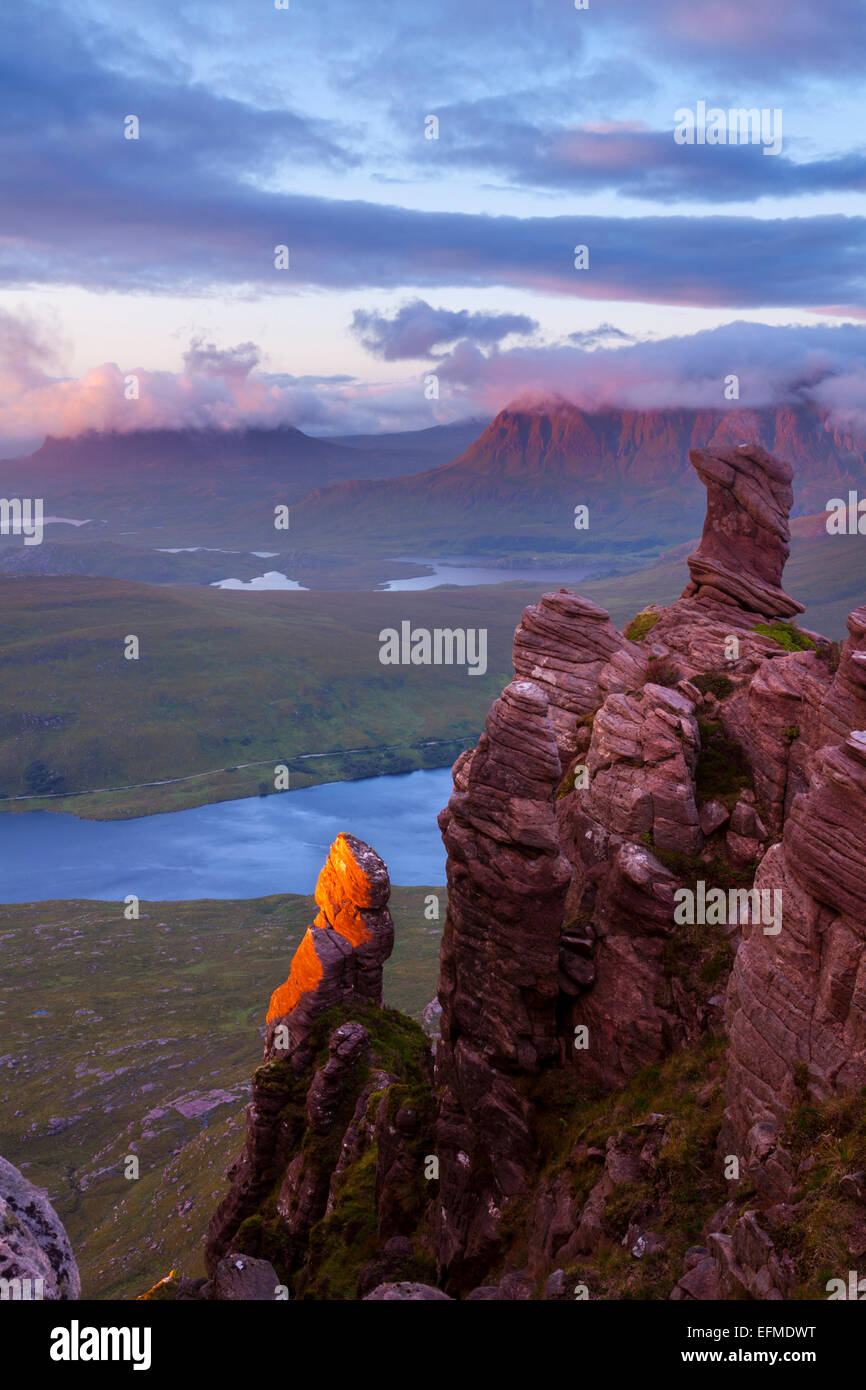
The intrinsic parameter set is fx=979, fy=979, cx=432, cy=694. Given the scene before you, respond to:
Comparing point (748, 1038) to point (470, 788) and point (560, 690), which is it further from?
point (560, 690)

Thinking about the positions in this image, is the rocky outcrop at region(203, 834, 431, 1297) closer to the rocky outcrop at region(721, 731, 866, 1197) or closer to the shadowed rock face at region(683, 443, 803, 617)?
the rocky outcrop at region(721, 731, 866, 1197)

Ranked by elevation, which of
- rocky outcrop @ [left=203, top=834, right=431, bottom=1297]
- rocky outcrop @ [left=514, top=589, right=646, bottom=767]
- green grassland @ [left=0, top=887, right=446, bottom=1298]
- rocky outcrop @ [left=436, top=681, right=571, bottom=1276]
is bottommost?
green grassland @ [left=0, top=887, right=446, bottom=1298]

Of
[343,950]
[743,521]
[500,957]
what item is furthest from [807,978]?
[743,521]

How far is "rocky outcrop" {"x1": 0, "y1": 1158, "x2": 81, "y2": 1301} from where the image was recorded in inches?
490

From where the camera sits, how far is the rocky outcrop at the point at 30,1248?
12.4 meters

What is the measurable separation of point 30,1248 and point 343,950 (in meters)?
43.1

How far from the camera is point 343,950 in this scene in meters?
55.7

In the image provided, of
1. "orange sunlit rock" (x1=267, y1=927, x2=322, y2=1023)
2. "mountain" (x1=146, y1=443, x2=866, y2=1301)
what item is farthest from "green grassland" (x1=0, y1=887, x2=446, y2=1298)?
"mountain" (x1=146, y1=443, x2=866, y2=1301)

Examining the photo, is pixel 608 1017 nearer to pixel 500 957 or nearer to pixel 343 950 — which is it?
pixel 500 957

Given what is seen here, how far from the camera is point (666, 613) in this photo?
A: 60.0 m

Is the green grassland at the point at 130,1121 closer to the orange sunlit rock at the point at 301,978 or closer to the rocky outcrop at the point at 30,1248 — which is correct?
the orange sunlit rock at the point at 301,978

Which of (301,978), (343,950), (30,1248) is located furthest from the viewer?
(301,978)

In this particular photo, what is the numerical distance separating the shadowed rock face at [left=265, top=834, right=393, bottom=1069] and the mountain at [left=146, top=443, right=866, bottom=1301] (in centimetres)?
17
